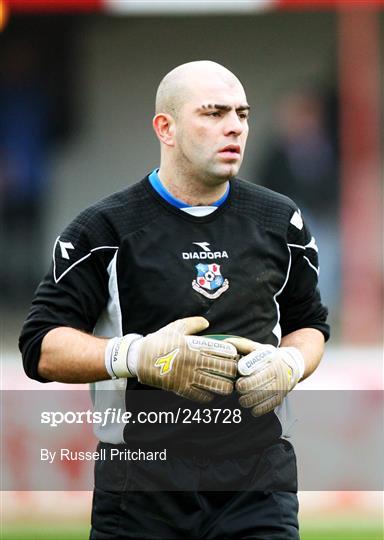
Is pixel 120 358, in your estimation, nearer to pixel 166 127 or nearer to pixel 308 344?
pixel 308 344

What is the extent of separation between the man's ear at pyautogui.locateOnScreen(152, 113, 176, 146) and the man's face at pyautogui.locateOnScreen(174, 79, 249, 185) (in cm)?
7

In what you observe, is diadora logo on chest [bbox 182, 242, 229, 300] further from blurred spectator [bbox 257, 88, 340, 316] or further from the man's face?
blurred spectator [bbox 257, 88, 340, 316]

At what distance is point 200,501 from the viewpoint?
416cm

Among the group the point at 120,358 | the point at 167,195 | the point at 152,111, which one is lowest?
the point at 120,358

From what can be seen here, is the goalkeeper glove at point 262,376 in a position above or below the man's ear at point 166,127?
below

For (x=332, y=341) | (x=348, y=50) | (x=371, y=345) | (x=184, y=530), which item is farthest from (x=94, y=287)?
(x=348, y=50)

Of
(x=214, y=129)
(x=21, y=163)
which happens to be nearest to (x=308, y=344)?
(x=214, y=129)

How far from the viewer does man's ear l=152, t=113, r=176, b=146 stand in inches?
172

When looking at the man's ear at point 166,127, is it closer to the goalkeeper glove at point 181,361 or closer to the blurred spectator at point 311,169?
the goalkeeper glove at point 181,361

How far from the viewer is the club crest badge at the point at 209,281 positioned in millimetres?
4215

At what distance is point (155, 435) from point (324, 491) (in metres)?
4.21

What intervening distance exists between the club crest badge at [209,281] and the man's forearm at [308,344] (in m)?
0.40

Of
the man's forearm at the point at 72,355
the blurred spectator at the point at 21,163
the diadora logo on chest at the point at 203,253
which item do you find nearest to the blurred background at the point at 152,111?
the blurred spectator at the point at 21,163

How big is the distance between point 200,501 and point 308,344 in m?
0.70
